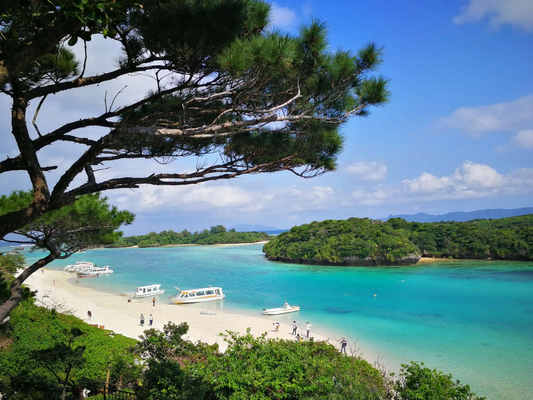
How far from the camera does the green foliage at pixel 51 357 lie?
5.05 m

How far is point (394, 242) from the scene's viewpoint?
4188cm

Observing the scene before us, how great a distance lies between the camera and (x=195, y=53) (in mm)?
3303

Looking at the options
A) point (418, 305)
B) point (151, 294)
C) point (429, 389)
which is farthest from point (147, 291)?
point (429, 389)

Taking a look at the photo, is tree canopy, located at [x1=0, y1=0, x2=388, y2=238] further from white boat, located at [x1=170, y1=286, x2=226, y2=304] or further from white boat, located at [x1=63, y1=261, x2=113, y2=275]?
white boat, located at [x1=63, y1=261, x2=113, y2=275]

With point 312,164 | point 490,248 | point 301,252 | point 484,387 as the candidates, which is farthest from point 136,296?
point 490,248

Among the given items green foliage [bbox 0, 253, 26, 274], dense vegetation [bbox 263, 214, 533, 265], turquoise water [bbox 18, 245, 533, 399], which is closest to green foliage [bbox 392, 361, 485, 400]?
turquoise water [bbox 18, 245, 533, 399]

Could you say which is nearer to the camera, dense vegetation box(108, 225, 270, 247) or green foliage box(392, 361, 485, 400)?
green foliage box(392, 361, 485, 400)

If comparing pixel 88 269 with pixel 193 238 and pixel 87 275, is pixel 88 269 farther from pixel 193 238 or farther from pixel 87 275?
pixel 193 238

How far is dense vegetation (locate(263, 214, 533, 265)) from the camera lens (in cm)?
4188

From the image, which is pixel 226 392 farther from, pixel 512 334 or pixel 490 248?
pixel 490 248

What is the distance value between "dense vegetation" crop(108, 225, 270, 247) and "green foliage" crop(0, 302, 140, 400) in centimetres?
9461

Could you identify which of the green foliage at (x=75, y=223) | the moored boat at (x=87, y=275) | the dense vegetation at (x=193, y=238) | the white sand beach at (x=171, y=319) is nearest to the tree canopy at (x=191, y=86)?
the green foliage at (x=75, y=223)

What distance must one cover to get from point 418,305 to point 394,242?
66.8 feet

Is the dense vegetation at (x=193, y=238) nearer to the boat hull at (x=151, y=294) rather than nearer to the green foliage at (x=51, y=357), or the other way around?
the boat hull at (x=151, y=294)
